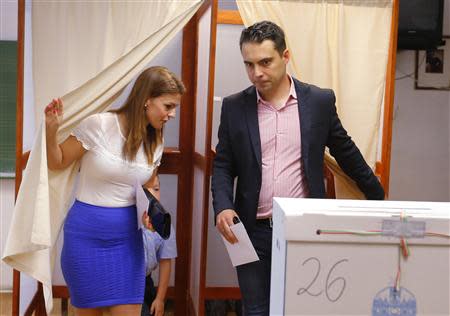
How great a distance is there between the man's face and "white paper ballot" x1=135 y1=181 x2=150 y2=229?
1.91ft

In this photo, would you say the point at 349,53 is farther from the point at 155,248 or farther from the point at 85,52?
the point at 155,248

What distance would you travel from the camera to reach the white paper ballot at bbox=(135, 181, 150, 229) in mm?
2135

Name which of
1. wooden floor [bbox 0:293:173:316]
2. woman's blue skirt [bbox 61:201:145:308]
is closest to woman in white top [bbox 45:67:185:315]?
woman's blue skirt [bbox 61:201:145:308]

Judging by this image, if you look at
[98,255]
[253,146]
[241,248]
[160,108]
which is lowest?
[98,255]

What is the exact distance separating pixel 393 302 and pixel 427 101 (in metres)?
3.65

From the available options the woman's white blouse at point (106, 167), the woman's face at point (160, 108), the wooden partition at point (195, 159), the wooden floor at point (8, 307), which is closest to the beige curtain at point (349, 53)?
the wooden partition at point (195, 159)

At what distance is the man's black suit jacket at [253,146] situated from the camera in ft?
6.33

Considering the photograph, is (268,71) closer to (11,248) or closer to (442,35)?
(11,248)

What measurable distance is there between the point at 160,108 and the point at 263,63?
50cm

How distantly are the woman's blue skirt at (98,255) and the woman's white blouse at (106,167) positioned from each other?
0.04 meters

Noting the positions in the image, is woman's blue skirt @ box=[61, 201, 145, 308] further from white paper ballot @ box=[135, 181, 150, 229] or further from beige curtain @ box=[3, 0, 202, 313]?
beige curtain @ box=[3, 0, 202, 313]

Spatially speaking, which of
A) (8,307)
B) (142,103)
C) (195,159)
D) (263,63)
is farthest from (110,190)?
(8,307)

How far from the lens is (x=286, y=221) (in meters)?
0.92

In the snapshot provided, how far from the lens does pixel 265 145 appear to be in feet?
6.38
